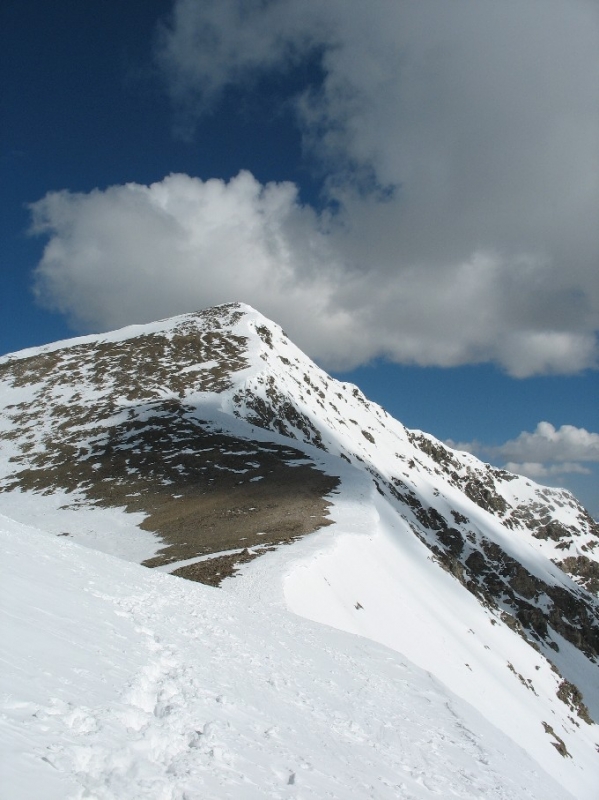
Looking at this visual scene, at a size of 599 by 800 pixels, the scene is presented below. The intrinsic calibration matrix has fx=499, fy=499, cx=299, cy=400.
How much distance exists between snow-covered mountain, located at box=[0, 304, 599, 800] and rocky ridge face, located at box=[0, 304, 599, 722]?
363 millimetres

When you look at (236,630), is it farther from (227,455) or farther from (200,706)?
(227,455)

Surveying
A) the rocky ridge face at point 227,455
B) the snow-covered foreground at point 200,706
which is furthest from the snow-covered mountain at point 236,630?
the rocky ridge face at point 227,455

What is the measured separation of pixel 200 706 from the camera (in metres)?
8.66

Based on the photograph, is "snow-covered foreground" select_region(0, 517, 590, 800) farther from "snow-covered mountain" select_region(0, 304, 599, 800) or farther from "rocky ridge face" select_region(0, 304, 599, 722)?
"rocky ridge face" select_region(0, 304, 599, 722)

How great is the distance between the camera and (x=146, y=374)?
7206cm

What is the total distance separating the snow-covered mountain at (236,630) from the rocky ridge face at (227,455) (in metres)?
0.36

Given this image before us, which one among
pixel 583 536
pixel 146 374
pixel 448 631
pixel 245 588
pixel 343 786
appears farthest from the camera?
pixel 583 536

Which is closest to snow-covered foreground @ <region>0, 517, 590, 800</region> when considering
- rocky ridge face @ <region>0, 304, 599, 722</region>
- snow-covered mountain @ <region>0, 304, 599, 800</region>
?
snow-covered mountain @ <region>0, 304, 599, 800</region>

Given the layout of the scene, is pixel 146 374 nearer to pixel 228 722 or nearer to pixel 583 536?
pixel 228 722

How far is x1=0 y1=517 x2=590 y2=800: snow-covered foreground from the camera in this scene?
623 centimetres

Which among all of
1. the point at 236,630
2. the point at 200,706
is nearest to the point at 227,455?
the point at 236,630

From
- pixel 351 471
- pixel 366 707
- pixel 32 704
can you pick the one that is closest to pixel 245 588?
pixel 366 707

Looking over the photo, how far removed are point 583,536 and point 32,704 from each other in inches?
9079

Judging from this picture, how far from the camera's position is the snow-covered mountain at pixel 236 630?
7234 millimetres
